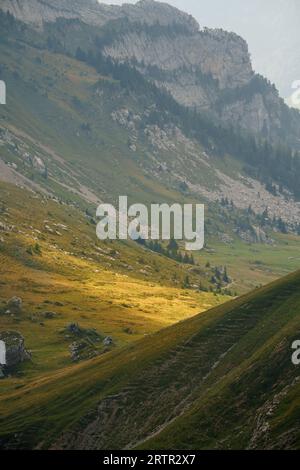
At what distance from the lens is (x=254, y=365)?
80.3m

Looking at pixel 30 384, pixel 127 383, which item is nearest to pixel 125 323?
pixel 30 384

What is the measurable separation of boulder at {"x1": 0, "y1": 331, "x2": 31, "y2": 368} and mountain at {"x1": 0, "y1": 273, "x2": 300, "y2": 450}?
2229cm

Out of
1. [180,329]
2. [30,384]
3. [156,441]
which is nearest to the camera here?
[156,441]

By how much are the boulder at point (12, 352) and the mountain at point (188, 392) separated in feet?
73.1

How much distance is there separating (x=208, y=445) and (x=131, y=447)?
11.5 meters

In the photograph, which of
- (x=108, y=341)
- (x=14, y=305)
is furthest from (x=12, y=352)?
(x=14, y=305)

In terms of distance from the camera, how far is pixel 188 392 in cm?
8675

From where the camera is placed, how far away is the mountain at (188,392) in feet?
235

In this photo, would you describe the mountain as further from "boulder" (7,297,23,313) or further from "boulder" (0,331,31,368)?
"boulder" (7,297,23,313)

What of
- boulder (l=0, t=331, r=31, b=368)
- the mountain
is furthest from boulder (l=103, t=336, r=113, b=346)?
the mountain

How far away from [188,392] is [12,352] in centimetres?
5881

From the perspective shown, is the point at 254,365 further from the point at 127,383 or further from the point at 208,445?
the point at 127,383

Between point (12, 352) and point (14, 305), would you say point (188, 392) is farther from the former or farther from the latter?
point (14, 305)

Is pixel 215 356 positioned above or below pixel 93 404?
above
